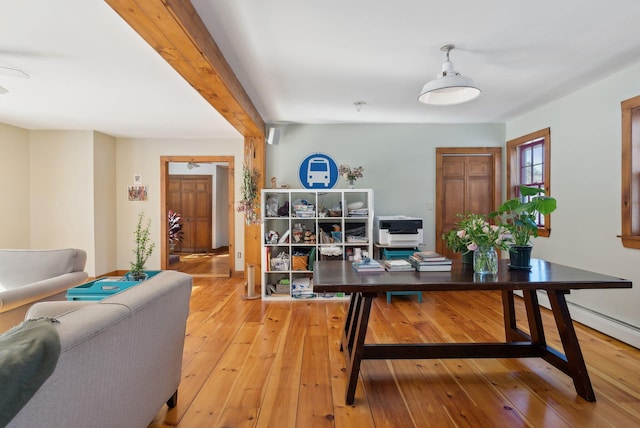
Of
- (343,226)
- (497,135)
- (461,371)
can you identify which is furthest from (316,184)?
(461,371)

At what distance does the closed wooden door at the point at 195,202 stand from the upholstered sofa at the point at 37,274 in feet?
17.8

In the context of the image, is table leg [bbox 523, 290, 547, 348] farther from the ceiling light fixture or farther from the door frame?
the door frame

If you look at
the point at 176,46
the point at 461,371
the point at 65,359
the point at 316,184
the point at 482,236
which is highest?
the point at 176,46

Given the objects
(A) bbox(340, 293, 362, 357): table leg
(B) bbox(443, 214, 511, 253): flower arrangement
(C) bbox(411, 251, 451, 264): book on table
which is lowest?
(A) bbox(340, 293, 362, 357): table leg

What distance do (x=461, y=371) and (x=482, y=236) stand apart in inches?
40.4

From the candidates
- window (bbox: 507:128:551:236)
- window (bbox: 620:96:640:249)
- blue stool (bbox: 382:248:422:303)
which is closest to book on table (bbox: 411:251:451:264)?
blue stool (bbox: 382:248:422:303)

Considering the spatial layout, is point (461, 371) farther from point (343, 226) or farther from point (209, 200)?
point (209, 200)

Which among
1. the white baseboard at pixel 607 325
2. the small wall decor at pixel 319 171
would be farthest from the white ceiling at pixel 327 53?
the white baseboard at pixel 607 325

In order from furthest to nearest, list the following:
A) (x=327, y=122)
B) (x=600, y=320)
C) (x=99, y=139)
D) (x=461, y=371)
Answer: (x=99, y=139) → (x=327, y=122) → (x=600, y=320) → (x=461, y=371)

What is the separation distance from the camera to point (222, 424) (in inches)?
72.4

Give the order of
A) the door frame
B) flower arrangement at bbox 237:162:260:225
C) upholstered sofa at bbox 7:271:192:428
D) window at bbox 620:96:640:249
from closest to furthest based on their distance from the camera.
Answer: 1. upholstered sofa at bbox 7:271:192:428
2. window at bbox 620:96:640:249
3. flower arrangement at bbox 237:162:260:225
4. the door frame

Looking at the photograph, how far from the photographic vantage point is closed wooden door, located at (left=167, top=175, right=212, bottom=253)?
27.5ft

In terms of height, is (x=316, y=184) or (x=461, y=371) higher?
(x=316, y=184)

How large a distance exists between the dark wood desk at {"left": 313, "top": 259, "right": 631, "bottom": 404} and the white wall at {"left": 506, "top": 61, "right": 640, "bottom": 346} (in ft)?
3.86
